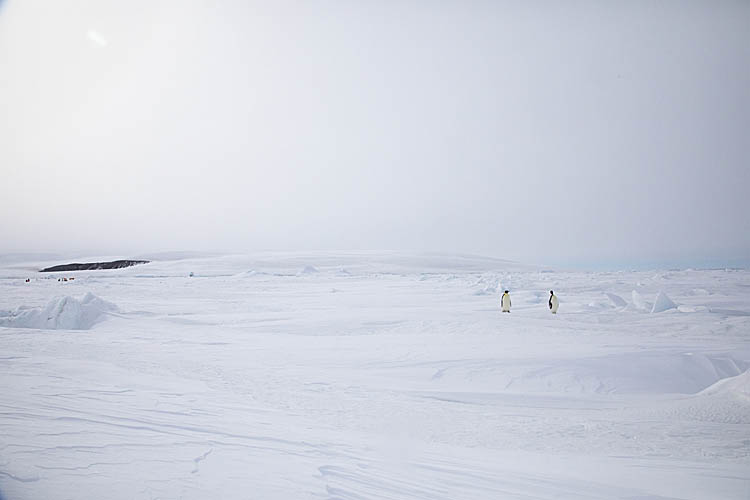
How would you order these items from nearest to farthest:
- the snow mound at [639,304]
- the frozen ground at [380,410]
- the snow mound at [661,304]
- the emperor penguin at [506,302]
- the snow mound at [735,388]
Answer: the frozen ground at [380,410] < the snow mound at [735,388] < the emperor penguin at [506,302] < the snow mound at [661,304] < the snow mound at [639,304]

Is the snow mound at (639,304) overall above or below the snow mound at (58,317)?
below

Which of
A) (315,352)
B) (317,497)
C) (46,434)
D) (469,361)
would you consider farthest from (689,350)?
(46,434)

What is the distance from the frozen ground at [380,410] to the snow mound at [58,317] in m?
0.07

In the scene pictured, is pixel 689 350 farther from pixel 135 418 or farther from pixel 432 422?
pixel 135 418

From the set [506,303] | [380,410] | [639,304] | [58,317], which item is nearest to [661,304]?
[639,304]

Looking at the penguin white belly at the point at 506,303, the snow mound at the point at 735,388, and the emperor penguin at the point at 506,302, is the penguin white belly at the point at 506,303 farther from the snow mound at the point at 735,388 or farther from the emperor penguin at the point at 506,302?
the snow mound at the point at 735,388

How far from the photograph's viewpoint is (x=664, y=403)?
4.13 metres

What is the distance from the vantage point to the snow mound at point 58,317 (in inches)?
340

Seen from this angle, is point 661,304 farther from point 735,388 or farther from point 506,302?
point 735,388

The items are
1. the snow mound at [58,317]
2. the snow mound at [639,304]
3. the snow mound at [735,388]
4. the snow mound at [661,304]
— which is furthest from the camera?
the snow mound at [639,304]

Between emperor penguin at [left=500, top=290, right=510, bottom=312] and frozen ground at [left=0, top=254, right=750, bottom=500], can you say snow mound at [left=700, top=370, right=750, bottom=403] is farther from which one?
emperor penguin at [left=500, top=290, right=510, bottom=312]

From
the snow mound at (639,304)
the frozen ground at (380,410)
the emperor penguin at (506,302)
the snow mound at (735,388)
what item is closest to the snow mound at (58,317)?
the frozen ground at (380,410)

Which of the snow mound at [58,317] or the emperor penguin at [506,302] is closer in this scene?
the snow mound at [58,317]

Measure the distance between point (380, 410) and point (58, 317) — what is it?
8104mm
